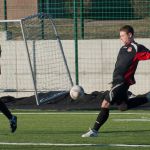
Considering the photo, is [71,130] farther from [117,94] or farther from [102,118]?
[117,94]

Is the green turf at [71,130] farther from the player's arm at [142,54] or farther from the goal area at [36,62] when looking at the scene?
the goal area at [36,62]

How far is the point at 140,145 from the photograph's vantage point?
10781 mm

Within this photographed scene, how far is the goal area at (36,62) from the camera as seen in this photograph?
58.9ft

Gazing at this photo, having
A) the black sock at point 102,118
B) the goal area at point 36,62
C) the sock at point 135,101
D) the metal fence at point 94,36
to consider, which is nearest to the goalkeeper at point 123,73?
the black sock at point 102,118

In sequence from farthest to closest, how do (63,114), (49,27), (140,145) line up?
(49,27), (63,114), (140,145)

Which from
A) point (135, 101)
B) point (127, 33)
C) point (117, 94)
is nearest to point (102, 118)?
point (117, 94)

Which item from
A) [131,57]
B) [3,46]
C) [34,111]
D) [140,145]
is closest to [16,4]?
[3,46]

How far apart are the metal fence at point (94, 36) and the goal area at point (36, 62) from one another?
17.0 inches

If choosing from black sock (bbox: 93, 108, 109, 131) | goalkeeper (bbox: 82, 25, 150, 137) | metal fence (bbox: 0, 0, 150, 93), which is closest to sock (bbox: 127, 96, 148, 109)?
goalkeeper (bbox: 82, 25, 150, 137)

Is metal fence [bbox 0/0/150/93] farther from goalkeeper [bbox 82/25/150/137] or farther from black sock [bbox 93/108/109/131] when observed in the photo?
black sock [bbox 93/108/109/131]

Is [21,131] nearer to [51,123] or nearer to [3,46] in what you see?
[51,123]

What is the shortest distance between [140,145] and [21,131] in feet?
8.68

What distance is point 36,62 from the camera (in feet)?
59.7

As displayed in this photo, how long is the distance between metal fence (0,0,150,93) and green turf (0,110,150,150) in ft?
8.95
